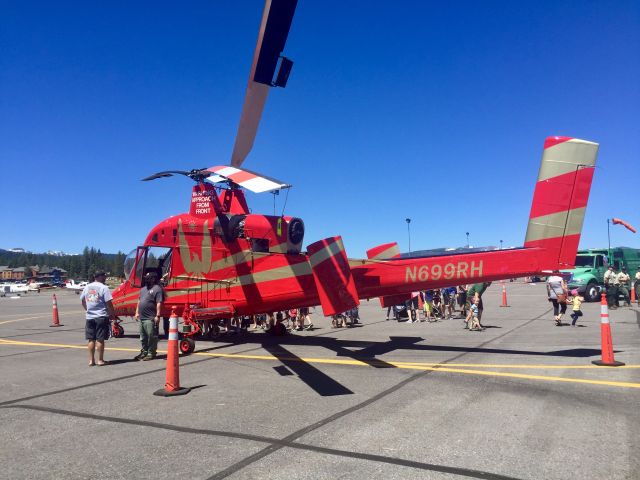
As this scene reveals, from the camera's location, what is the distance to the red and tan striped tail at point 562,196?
809 centimetres

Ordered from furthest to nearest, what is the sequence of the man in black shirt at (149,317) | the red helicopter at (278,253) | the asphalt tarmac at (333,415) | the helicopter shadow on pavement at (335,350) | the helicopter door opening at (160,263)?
the helicopter door opening at (160,263), the man in black shirt at (149,317), the red helicopter at (278,253), the helicopter shadow on pavement at (335,350), the asphalt tarmac at (333,415)

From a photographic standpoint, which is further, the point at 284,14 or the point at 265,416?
the point at 284,14

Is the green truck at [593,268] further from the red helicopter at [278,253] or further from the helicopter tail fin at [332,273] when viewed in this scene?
the helicopter tail fin at [332,273]

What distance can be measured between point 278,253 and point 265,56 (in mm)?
5372

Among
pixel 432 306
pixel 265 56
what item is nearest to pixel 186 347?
pixel 265 56

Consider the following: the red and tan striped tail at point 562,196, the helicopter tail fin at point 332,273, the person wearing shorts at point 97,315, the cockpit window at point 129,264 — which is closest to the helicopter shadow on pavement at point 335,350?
the helicopter tail fin at point 332,273

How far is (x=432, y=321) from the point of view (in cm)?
1661

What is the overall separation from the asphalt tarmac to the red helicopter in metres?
1.44

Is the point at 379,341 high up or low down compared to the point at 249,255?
down

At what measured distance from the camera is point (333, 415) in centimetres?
505

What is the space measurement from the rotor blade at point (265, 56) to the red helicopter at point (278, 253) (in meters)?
0.01

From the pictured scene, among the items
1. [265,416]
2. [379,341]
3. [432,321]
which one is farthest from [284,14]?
[432,321]

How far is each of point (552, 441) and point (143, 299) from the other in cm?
792

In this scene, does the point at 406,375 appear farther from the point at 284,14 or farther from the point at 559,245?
the point at 284,14
